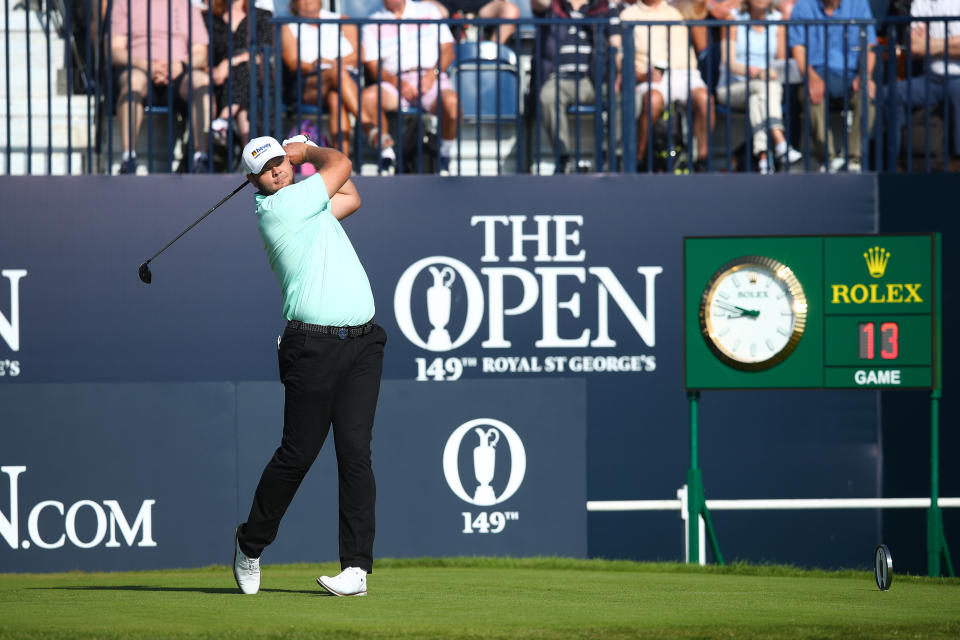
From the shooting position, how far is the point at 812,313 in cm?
743

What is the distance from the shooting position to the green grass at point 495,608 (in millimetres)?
3838

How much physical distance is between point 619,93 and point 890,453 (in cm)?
281

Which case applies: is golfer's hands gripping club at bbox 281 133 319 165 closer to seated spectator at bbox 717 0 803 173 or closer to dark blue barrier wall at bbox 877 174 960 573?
seated spectator at bbox 717 0 803 173

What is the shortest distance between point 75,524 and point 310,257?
3.22 meters

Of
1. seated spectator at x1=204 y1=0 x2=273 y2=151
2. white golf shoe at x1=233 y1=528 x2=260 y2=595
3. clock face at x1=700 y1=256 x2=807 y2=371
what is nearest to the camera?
white golf shoe at x1=233 y1=528 x2=260 y2=595

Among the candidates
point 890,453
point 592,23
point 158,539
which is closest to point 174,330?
point 158,539

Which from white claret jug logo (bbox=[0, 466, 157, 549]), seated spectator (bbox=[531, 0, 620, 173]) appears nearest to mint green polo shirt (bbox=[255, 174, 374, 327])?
white claret jug logo (bbox=[0, 466, 157, 549])

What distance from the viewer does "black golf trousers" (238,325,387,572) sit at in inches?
179

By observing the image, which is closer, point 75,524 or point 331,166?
point 331,166

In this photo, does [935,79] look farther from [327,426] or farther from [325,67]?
[327,426]

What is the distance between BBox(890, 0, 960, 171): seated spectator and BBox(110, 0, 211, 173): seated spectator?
4303mm

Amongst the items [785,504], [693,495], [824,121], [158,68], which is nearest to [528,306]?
[693,495]

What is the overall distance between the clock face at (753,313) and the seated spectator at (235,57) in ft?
10.1

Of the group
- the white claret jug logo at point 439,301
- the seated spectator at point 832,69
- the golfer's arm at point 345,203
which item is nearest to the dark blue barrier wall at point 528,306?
the white claret jug logo at point 439,301
